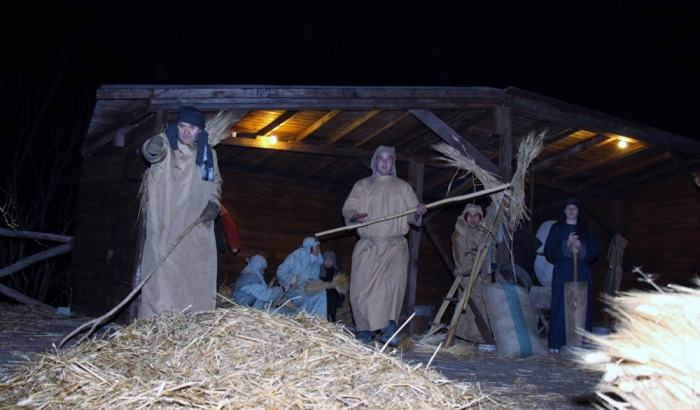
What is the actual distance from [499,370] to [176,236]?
2.41 metres

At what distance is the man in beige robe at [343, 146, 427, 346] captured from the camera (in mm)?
5871

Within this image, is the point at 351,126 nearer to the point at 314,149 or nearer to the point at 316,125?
the point at 316,125

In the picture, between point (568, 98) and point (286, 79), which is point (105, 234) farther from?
point (286, 79)

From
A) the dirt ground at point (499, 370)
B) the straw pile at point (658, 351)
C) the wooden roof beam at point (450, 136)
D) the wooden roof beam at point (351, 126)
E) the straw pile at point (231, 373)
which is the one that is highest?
the wooden roof beam at point (351, 126)

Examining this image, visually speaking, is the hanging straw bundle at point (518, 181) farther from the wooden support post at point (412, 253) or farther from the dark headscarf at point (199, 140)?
the dark headscarf at point (199, 140)

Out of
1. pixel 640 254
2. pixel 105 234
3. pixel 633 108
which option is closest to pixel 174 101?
pixel 105 234

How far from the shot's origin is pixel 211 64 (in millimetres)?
38688

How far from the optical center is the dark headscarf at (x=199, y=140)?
15.1 feet

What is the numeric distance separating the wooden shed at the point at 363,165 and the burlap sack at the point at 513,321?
54.1 inches

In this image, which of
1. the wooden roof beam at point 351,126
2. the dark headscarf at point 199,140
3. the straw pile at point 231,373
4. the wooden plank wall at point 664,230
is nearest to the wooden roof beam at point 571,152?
→ the wooden plank wall at point 664,230

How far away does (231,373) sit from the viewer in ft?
8.20

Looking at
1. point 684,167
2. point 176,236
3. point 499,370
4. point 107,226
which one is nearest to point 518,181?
point 499,370

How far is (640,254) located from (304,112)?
6.25 m

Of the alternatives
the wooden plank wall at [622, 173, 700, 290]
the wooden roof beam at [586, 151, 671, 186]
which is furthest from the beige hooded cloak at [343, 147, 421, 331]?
the wooden plank wall at [622, 173, 700, 290]
